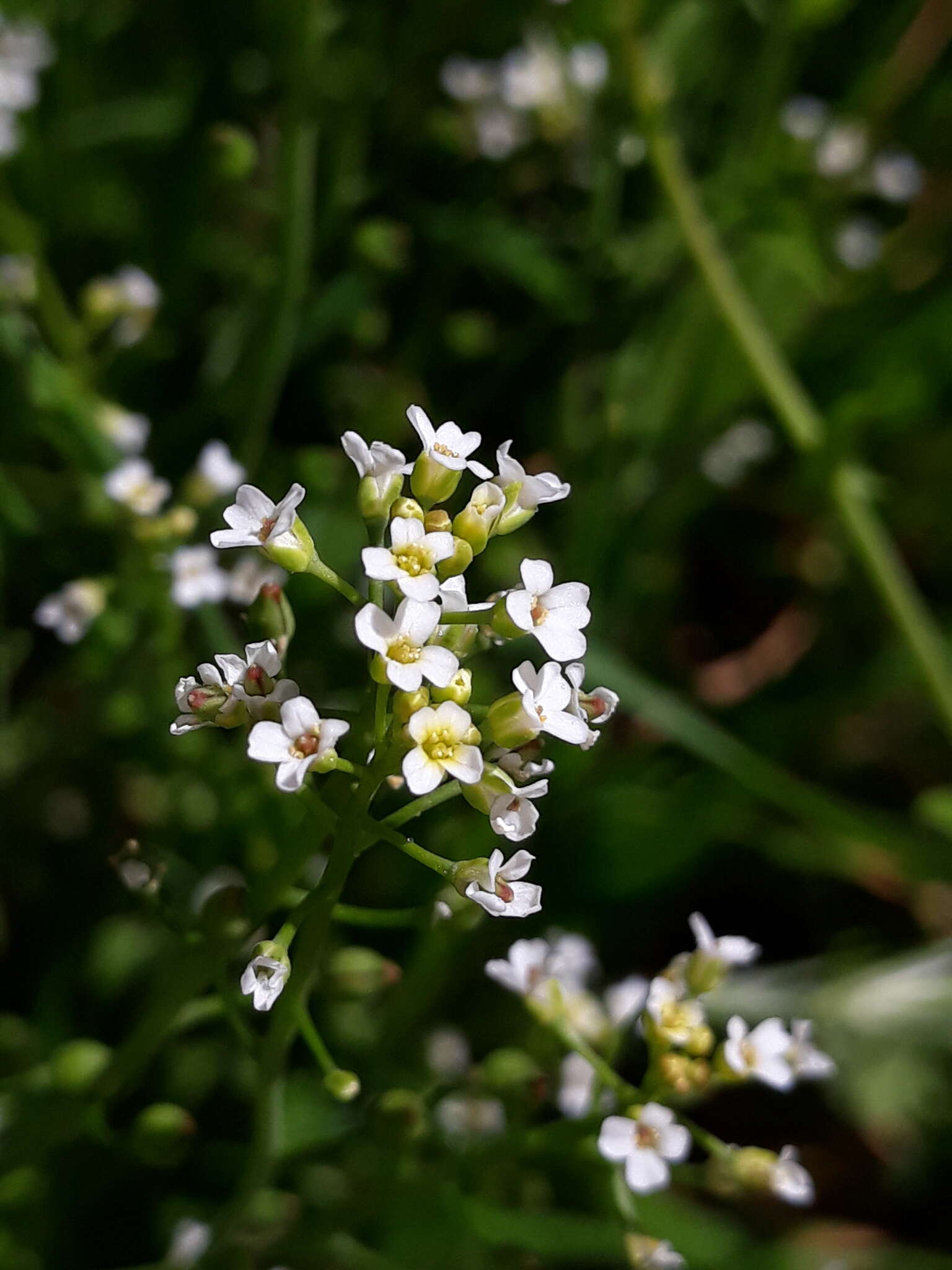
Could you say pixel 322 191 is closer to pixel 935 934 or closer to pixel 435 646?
pixel 435 646

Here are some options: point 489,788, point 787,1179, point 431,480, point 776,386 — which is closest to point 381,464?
point 431,480

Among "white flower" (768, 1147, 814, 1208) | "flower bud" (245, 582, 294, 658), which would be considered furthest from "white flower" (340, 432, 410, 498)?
"white flower" (768, 1147, 814, 1208)

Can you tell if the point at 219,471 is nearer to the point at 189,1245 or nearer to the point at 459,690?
the point at 459,690

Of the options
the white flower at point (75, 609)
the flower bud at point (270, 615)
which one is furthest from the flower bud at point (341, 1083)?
the white flower at point (75, 609)

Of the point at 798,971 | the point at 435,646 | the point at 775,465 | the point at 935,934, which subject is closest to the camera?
the point at 435,646

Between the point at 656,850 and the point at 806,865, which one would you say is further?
the point at 806,865

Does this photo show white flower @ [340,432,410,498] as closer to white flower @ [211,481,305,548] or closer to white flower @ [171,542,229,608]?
white flower @ [211,481,305,548]

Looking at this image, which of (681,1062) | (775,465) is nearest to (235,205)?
(775,465)
